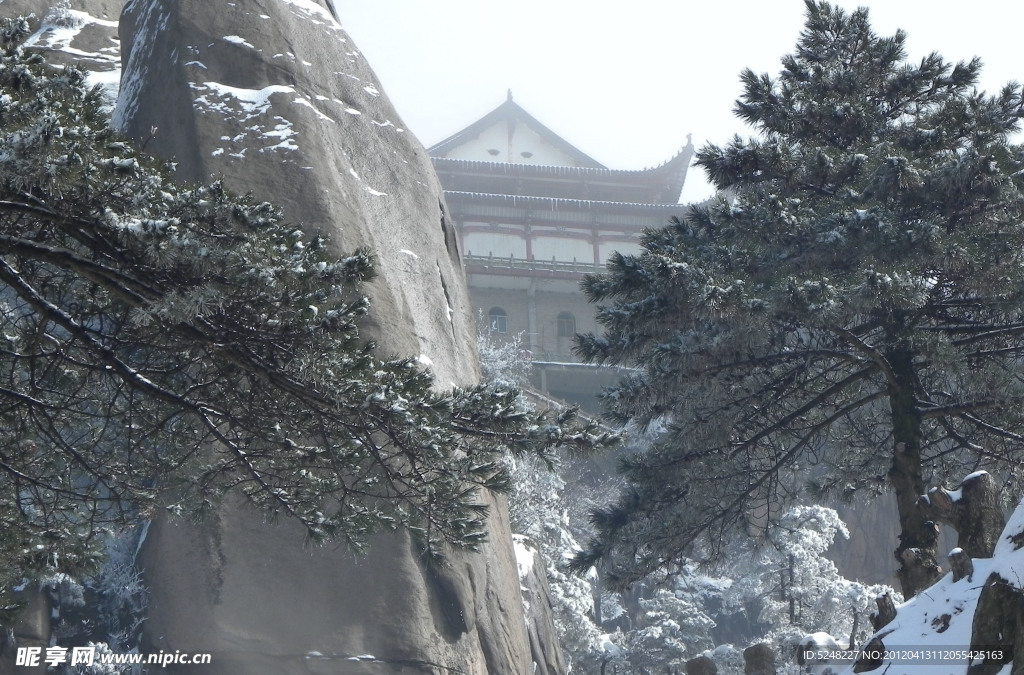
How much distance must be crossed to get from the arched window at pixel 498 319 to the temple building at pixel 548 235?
1.3 inches

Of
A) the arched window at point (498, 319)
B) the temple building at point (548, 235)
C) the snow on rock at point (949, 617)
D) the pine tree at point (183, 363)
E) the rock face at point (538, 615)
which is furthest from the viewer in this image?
the arched window at point (498, 319)

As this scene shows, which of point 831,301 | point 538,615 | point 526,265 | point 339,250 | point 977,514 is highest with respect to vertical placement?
point 526,265

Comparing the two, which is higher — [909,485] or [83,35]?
[83,35]

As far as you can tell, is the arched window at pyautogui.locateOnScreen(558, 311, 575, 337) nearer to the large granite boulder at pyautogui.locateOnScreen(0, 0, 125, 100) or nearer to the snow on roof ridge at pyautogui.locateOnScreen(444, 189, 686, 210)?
the snow on roof ridge at pyautogui.locateOnScreen(444, 189, 686, 210)

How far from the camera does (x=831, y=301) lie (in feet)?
25.2

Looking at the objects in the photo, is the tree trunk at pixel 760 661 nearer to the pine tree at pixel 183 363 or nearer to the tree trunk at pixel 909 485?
the tree trunk at pixel 909 485

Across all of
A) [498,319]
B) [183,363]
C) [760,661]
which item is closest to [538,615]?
[760,661]

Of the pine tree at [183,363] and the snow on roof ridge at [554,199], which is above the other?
the snow on roof ridge at [554,199]

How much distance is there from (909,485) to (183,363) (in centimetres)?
510

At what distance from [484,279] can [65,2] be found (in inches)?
814

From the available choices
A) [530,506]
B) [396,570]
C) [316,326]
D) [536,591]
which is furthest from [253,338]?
[530,506]

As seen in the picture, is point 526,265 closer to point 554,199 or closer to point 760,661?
point 554,199

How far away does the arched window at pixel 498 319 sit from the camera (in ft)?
115

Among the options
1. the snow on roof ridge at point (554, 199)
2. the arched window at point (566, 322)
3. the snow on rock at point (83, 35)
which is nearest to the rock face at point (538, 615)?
the snow on rock at point (83, 35)
